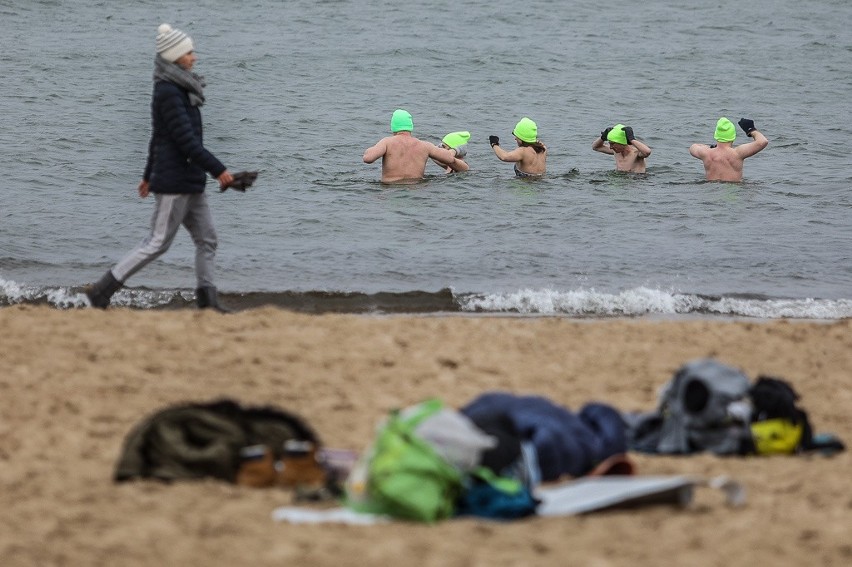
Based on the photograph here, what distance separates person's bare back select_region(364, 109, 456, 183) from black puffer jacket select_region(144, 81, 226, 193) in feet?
23.4

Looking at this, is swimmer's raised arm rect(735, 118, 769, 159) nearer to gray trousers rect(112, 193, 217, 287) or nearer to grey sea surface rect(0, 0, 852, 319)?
grey sea surface rect(0, 0, 852, 319)

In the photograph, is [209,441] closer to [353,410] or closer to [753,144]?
[353,410]

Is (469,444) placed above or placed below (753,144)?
below

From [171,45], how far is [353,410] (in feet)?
11.3

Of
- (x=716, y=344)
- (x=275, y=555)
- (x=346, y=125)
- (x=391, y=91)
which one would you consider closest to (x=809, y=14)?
(x=391, y=91)

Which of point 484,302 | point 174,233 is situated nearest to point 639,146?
point 484,302

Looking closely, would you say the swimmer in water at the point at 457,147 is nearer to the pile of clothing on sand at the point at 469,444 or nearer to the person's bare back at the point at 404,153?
the person's bare back at the point at 404,153

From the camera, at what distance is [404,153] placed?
16.2 m

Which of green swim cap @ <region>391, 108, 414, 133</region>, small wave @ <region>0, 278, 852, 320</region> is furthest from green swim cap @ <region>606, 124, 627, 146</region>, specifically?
small wave @ <region>0, 278, 852, 320</region>

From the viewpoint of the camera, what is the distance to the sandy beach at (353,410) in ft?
14.5

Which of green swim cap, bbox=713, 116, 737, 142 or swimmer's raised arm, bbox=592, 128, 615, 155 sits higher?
green swim cap, bbox=713, 116, 737, 142

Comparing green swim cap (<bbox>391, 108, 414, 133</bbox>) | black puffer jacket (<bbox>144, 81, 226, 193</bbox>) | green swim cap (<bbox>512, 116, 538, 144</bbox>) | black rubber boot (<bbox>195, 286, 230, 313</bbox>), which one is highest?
black puffer jacket (<bbox>144, 81, 226, 193</bbox>)

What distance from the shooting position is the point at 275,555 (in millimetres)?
4301

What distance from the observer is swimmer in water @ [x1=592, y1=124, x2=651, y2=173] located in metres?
16.9
